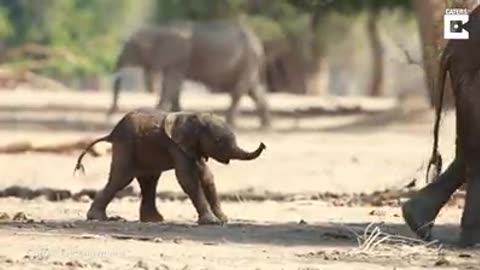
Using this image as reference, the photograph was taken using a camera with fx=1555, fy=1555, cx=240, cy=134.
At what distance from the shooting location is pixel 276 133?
26.2 m

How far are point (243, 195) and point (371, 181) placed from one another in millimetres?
2521

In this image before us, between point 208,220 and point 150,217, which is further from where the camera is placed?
point 150,217

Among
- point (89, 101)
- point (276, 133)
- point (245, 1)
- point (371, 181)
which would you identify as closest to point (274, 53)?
A: point (245, 1)

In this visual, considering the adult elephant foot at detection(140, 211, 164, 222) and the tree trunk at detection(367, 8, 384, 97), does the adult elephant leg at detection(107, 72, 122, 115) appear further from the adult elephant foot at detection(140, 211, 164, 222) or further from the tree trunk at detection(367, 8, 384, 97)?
the adult elephant foot at detection(140, 211, 164, 222)

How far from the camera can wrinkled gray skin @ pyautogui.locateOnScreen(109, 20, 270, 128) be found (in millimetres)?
28422

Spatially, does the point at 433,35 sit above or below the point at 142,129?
above

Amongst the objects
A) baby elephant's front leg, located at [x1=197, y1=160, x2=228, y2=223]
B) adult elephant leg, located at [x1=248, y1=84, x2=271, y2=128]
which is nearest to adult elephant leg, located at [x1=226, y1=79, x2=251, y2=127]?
adult elephant leg, located at [x1=248, y1=84, x2=271, y2=128]

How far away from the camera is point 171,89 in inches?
1099

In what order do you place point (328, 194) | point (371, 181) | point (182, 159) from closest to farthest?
point (182, 159), point (328, 194), point (371, 181)

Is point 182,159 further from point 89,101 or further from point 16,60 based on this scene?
point 16,60

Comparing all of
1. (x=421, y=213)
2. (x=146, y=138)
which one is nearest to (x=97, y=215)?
(x=146, y=138)

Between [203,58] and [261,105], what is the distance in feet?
5.31

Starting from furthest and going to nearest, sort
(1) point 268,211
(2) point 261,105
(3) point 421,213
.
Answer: (2) point 261,105, (1) point 268,211, (3) point 421,213

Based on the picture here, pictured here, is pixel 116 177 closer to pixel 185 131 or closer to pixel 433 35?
pixel 185 131
